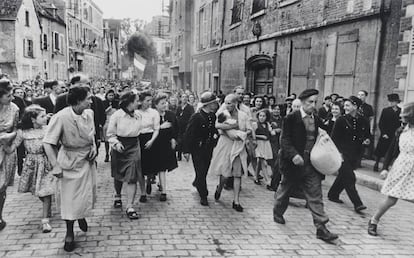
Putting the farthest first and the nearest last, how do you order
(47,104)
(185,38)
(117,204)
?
(185,38)
(47,104)
(117,204)

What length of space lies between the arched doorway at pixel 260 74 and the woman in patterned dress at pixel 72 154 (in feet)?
36.1

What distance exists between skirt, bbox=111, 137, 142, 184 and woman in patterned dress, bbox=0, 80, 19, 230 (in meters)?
1.32

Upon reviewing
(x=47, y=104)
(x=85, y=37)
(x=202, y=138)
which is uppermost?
(x=85, y=37)

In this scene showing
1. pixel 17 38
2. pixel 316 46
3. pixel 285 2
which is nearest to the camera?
pixel 316 46

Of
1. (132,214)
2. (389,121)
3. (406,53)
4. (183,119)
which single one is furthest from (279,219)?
(406,53)

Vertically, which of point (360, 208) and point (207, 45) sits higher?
point (207, 45)

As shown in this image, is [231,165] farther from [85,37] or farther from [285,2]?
[85,37]

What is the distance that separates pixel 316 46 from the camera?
11.5 m

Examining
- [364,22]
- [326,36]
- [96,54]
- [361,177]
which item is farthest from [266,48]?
[96,54]

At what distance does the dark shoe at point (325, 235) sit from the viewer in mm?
4695

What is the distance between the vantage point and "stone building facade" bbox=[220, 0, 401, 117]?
9.09m

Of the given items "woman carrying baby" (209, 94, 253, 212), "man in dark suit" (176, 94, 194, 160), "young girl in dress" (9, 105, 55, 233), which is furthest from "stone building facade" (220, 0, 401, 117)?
"young girl in dress" (9, 105, 55, 233)

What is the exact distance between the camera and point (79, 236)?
15.2 ft

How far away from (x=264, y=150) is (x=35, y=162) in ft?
13.3
